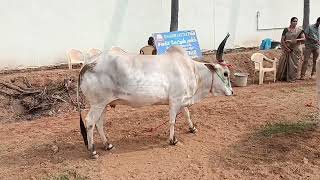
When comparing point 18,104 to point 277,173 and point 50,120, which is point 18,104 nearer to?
point 50,120

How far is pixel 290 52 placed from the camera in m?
12.0

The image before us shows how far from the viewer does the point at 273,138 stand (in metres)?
7.28

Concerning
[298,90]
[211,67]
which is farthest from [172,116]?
[298,90]

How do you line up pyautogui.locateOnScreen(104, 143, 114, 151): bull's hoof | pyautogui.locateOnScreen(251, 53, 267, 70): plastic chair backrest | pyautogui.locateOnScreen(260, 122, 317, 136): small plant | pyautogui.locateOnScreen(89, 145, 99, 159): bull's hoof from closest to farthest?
pyautogui.locateOnScreen(89, 145, 99, 159): bull's hoof → pyautogui.locateOnScreen(104, 143, 114, 151): bull's hoof → pyautogui.locateOnScreen(260, 122, 317, 136): small plant → pyautogui.locateOnScreen(251, 53, 267, 70): plastic chair backrest

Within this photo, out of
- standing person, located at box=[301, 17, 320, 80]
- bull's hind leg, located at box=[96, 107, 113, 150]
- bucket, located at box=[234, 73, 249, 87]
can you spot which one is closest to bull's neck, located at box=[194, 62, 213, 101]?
bull's hind leg, located at box=[96, 107, 113, 150]

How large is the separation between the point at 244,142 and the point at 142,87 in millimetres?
1901

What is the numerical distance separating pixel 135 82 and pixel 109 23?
21.0 feet

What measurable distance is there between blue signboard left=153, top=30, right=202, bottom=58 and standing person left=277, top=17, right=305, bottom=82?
2262 millimetres

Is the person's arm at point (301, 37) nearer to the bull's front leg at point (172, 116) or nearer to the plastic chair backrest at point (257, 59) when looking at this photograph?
the plastic chair backrest at point (257, 59)

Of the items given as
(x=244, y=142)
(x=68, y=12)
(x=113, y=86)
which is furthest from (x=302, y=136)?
(x=68, y=12)

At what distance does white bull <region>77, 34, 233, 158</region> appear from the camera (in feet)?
21.5

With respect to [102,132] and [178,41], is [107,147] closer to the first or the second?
[102,132]

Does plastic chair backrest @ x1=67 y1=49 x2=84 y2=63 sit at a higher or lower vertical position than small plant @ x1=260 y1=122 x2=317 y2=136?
higher

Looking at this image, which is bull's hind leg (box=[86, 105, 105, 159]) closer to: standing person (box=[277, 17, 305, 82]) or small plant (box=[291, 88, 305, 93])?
small plant (box=[291, 88, 305, 93])
